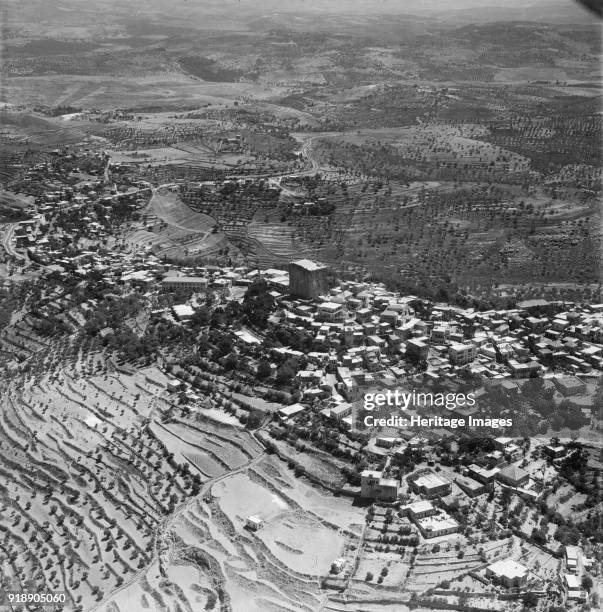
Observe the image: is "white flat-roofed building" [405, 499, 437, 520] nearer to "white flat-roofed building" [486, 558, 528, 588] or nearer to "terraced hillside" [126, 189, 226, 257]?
"white flat-roofed building" [486, 558, 528, 588]

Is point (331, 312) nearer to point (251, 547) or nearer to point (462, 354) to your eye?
point (462, 354)

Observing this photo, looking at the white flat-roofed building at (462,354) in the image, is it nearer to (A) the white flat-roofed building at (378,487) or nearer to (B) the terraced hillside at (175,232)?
(A) the white flat-roofed building at (378,487)

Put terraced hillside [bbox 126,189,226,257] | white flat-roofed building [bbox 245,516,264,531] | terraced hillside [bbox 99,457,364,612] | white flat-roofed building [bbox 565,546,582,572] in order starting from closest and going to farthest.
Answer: white flat-roofed building [bbox 565,546,582,572]
terraced hillside [bbox 99,457,364,612]
white flat-roofed building [bbox 245,516,264,531]
terraced hillside [bbox 126,189,226,257]

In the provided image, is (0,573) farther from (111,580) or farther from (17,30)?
(17,30)

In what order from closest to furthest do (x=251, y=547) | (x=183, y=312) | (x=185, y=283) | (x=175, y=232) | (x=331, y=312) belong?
(x=251, y=547)
(x=331, y=312)
(x=183, y=312)
(x=185, y=283)
(x=175, y=232)

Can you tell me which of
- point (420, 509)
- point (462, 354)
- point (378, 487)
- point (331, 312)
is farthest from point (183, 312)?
point (420, 509)

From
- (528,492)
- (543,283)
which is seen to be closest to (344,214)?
(543,283)

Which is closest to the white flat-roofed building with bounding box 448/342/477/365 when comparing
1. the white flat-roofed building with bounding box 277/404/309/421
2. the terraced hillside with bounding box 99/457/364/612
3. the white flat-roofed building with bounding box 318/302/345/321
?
the white flat-roofed building with bounding box 318/302/345/321

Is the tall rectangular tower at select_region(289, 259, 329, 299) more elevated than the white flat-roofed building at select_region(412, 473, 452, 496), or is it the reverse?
the tall rectangular tower at select_region(289, 259, 329, 299)
